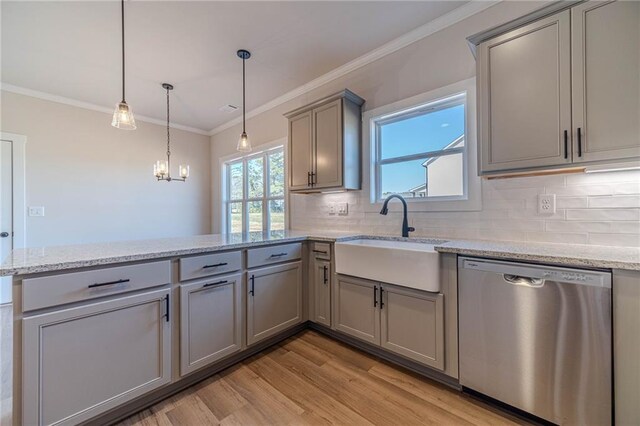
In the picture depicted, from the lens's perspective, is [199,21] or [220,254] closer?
[220,254]

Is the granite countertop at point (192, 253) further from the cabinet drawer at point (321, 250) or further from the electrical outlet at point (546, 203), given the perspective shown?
the cabinet drawer at point (321, 250)

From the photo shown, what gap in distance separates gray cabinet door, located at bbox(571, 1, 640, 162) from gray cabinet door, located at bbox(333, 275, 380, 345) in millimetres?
1510

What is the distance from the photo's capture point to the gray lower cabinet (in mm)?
1743

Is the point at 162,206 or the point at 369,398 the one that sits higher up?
the point at 162,206

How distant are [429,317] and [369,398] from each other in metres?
0.63

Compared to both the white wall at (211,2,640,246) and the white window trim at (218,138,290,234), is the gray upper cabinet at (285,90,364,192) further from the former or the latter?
the white window trim at (218,138,290,234)

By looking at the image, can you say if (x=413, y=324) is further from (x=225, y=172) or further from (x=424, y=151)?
(x=225, y=172)

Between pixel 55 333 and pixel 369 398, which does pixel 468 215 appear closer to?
pixel 369 398

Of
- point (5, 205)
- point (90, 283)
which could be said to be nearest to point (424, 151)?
point (90, 283)

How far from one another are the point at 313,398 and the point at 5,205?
4357 millimetres

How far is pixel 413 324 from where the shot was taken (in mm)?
1839

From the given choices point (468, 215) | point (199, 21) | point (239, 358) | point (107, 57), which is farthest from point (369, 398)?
point (107, 57)

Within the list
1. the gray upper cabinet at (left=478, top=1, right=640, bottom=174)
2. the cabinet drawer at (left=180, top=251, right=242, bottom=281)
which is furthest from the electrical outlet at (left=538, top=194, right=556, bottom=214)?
the cabinet drawer at (left=180, top=251, right=242, bottom=281)

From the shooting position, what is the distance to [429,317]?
1767 mm
